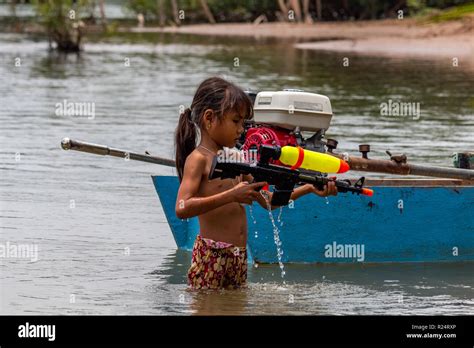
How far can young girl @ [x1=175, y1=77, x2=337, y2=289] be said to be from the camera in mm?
7449

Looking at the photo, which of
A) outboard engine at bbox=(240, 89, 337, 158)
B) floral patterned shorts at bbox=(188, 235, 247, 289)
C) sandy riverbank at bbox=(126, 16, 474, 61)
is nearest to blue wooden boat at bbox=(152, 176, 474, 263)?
outboard engine at bbox=(240, 89, 337, 158)

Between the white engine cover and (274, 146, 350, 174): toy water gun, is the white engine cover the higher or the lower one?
the higher one

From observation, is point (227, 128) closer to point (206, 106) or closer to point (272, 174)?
point (206, 106)

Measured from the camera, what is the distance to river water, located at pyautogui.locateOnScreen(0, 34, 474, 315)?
938 centimetres

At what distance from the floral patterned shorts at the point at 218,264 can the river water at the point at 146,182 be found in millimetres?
166

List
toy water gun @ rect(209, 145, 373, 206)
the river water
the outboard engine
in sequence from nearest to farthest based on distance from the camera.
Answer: toy water gun @ rect(209, 145, 373, 206) < the outboard engine < the river water

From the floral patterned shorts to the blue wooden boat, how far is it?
7.66 ft

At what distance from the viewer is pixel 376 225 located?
1040 centimetres

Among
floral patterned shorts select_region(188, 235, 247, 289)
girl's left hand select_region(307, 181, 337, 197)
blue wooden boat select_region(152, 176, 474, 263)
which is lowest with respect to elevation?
blue wooden boat select_region(152, 176, 474, 263)

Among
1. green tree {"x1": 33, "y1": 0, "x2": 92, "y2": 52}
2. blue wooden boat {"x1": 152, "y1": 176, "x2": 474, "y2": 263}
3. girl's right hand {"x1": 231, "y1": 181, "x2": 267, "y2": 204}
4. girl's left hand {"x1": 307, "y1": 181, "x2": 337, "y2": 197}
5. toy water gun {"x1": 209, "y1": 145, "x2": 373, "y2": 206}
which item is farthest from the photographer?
green tree {"x1": 33, "y1": 0, "x2": 92, "y2": 52}

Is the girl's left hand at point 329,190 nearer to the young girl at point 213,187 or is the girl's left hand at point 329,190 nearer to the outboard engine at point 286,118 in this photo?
the young girl at point 213,187

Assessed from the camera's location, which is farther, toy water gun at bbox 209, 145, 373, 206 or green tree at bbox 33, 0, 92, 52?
green tree at bbox 33, 0, 92, 52

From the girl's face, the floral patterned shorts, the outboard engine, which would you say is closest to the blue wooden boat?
the outboard engine

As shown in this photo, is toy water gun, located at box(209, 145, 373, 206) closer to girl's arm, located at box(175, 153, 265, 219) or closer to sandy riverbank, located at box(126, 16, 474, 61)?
girl's arm, located at box(175, 153, 265, 219)
